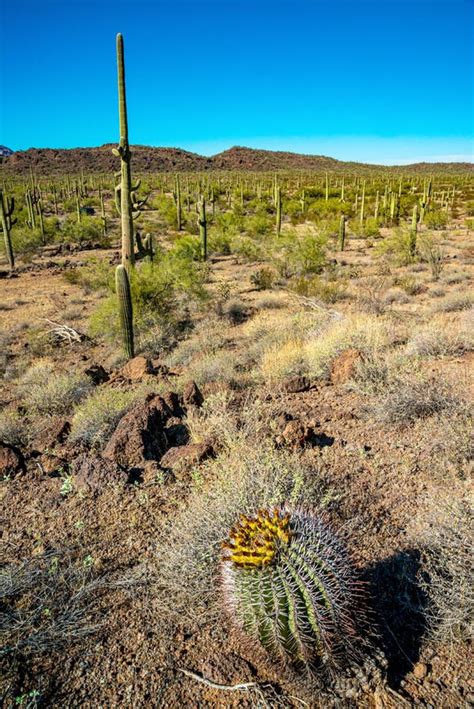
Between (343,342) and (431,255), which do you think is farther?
(431,255)

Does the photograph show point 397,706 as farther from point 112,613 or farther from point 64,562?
point 64,562

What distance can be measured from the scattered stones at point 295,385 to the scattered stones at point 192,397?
4.13ft

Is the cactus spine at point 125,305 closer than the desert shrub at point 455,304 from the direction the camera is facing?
Yes

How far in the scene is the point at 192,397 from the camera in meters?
6.09

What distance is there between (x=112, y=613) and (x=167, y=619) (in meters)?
0.39

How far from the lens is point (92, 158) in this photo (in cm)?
9181

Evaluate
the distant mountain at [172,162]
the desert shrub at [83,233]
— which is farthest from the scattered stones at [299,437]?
the distant mountain at [172,162]

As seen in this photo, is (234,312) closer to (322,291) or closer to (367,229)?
(322,291)

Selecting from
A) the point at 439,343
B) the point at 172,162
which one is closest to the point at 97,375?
the point at 439,343

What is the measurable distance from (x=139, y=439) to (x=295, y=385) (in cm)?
254

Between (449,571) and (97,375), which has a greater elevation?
(449,571)

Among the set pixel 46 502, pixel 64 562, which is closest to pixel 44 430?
pixel 46 502

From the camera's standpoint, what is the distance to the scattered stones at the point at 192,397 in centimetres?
607

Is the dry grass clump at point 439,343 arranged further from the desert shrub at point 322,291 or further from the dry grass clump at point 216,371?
the desert shrub at point 322,291
